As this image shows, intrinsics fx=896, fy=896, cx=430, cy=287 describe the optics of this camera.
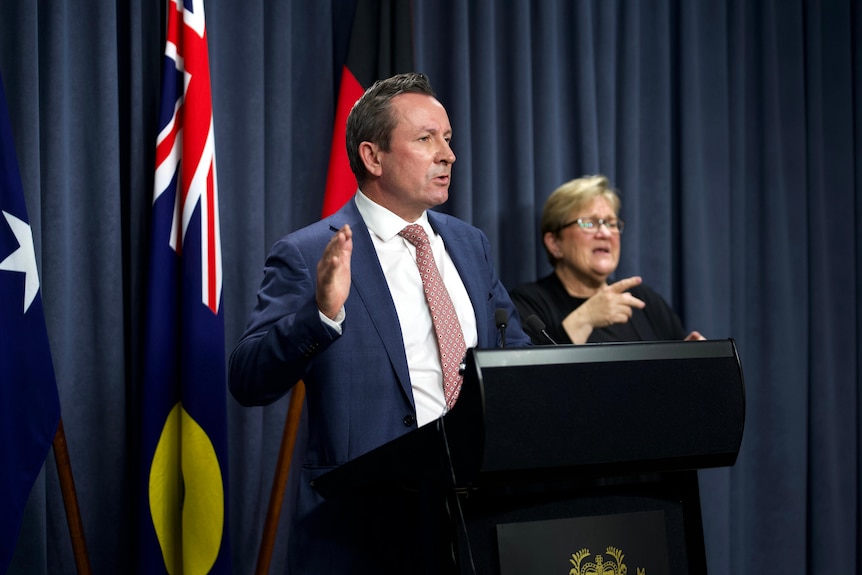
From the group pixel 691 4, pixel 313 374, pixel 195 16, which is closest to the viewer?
pixel 313 374

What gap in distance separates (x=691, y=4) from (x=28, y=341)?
2.89 metres

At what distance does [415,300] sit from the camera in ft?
6.61

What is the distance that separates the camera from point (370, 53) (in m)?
3.08

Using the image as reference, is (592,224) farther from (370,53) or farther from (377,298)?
(377,298)

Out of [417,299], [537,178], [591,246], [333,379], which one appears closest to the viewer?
[333,379]

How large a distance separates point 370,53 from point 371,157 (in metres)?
1.01

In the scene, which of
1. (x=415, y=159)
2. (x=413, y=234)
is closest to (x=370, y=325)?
(x=413, y=234)

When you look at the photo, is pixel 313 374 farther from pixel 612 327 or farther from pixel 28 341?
pixel 612 327

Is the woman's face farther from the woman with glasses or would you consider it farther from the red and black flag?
the red and black flag

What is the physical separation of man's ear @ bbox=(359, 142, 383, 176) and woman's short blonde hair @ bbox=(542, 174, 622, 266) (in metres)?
1.22

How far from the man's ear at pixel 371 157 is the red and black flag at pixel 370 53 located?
0.72 m

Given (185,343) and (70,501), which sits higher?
(185,343)

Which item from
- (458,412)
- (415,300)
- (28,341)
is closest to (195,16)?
(28,341)

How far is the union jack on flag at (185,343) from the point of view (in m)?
2.54
